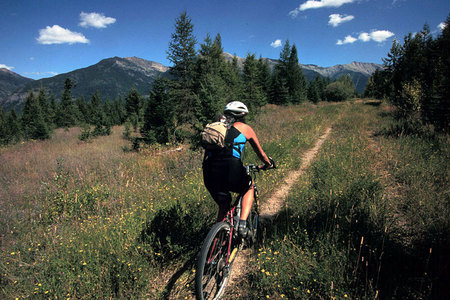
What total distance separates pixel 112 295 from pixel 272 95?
40.1 meters

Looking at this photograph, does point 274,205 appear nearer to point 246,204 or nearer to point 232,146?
point 246,204

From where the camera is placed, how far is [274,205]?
4.58 metres

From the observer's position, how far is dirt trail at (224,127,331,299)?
110 inches

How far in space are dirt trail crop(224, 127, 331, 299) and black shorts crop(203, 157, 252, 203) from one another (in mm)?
1192

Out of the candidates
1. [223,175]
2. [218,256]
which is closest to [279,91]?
[223,175]

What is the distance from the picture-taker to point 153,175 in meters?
6.12

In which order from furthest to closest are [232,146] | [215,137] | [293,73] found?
[293,73] → [232,146] → [215,137]

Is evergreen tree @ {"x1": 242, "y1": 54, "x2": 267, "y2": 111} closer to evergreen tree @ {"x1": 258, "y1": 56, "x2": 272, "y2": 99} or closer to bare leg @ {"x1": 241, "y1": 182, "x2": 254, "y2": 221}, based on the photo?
evergreen tree @ {"x1": 258, "y1": 56, "x2": 272, "y2": 99}

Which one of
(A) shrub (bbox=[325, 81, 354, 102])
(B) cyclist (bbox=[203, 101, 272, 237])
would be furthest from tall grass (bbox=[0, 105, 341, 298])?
(A) shrub (bbox=[325, 81, 354, 102])

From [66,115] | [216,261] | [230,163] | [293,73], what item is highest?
[293,73]

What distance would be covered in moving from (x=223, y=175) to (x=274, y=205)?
8.77ft

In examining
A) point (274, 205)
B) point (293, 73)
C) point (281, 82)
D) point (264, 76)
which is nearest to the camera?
point (274, 205)

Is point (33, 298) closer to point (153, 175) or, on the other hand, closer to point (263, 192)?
point (153, 175)

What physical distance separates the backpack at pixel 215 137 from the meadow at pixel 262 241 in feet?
5.67
